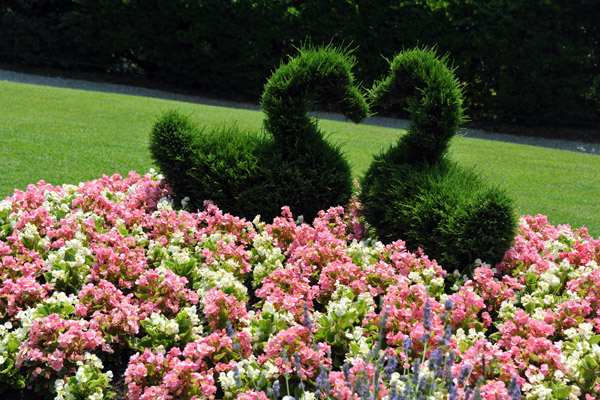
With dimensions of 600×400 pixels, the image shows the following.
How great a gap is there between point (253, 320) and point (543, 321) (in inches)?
62.0

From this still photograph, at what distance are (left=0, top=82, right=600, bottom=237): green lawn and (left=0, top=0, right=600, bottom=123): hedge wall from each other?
243 cm

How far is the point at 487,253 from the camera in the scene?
11.9 ft

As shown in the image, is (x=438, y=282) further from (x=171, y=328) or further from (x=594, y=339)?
(x=171, y=328)

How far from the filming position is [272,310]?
3012 millimetres

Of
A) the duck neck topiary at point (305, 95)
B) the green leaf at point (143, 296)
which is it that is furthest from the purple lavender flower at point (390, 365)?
the duck neck topiary at point (305, 95)

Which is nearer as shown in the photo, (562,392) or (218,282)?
(562,392)

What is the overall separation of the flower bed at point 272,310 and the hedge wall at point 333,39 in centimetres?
722

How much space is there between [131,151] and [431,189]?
4.36m

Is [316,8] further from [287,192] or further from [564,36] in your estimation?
[287,192]

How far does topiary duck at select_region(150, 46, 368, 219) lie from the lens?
173 inches

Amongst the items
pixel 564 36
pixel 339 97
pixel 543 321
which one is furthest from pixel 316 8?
pixel 543 321

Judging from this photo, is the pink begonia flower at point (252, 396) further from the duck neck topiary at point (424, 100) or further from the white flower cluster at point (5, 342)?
the duck neck topiary at point (424, 100)

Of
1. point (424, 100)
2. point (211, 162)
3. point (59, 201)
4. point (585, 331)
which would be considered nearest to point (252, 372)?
point (585, 331)

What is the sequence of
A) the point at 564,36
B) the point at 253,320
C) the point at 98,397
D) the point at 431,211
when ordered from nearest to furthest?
the point at 98,397 < the point at 253,320 < the point at 431,211 < the point at 564,36
